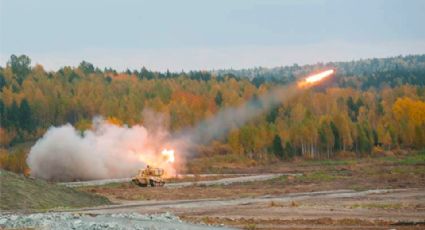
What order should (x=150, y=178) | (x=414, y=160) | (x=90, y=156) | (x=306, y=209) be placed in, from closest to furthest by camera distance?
1. (x=306, y=209)
2. (x=150, y=178)
3. (x=90, y=156)
4. (x=414, y=160)

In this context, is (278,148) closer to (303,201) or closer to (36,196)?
(303,201)

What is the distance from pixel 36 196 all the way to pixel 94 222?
58.8ft

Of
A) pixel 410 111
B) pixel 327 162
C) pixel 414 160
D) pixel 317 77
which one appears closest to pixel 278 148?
pixel 327 162

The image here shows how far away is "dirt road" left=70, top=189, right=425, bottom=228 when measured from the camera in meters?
40.7

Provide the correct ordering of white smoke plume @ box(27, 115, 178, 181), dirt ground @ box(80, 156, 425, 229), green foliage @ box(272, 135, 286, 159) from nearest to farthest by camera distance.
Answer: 1. dirt ground @ box(80, 156, 425, 229)
2. white smoke plume @ box(27, 115, 178, 181)
3. green foliage @ box(272, 135, 286, 159)

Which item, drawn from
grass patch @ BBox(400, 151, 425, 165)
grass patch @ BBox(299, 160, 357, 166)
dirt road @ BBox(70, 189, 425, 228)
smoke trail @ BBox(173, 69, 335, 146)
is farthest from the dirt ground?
smoke trail @ BBox(173, 69, 335, 146)

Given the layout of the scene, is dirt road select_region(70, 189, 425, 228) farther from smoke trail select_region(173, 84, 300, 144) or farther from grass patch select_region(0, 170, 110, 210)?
smoke trail select_region(173, 84, 300, 144)

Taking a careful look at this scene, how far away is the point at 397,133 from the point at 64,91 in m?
84.6

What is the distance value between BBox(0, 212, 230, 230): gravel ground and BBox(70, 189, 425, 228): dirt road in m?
2.66

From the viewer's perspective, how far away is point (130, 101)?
573 feet

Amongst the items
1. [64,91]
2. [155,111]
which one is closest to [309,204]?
[155,111]

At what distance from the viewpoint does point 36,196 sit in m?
55.8

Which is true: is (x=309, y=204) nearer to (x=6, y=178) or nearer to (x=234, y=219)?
(x=234, y=219)

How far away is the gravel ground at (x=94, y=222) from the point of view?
1457 inches
